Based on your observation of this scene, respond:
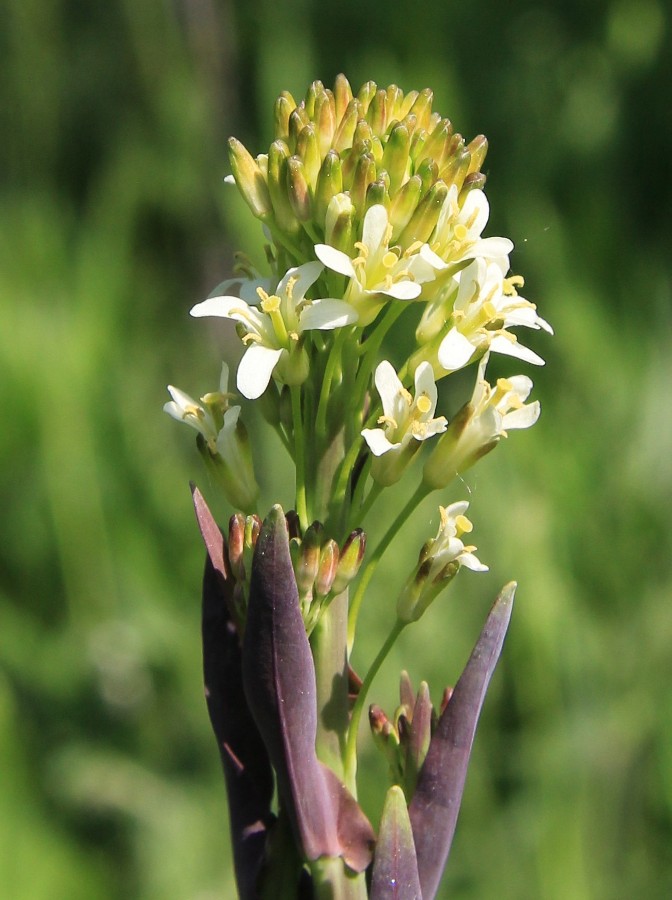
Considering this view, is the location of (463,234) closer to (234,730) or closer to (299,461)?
(299,461)

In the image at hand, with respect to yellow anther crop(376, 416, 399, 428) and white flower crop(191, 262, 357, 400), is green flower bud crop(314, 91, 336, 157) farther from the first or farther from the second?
yellow anther crop(376, 416, 399, 428)

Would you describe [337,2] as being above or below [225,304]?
above

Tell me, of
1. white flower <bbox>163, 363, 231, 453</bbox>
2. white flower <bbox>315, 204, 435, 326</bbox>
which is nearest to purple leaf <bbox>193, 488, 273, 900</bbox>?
white flower <bbox>163, 363, 231, 453</bbox>

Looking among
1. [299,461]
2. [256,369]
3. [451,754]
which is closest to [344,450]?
[299,461]

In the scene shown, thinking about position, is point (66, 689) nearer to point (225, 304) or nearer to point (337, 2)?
point (225, 304)

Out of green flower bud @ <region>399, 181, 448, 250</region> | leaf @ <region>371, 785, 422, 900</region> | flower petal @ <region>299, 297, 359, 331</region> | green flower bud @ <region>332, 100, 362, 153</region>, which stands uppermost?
green flower bud @ <region>332, 100, 362, 153</region>

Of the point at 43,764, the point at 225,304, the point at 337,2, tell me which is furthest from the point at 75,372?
the point at 337,2
